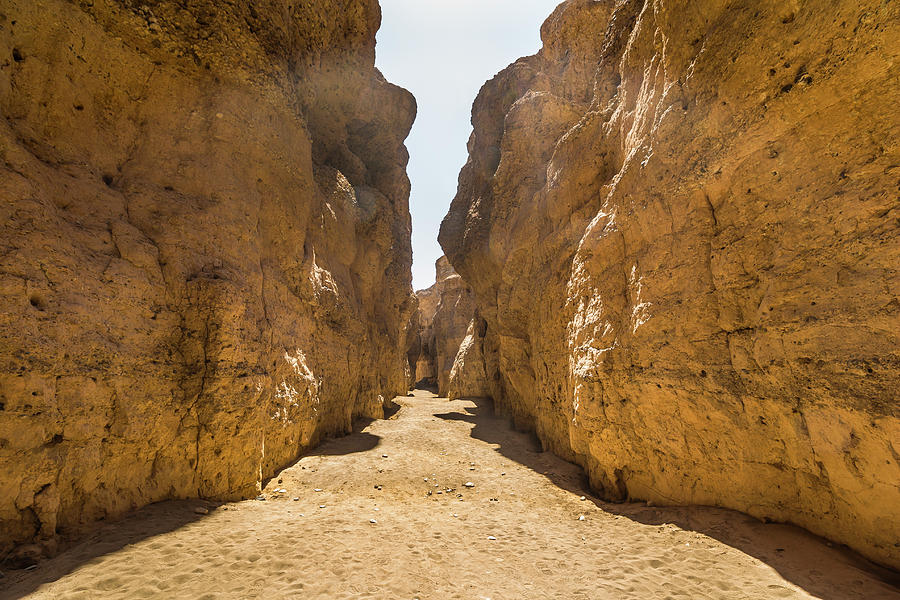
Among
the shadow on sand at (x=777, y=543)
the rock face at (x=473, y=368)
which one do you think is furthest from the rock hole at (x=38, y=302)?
the rock face at (x=473, y=368)

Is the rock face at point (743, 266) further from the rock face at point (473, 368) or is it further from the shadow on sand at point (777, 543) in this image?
the rock face at point (473, 368)

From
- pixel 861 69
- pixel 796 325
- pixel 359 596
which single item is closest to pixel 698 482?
pixel 796 325

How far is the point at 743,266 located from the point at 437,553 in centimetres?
616

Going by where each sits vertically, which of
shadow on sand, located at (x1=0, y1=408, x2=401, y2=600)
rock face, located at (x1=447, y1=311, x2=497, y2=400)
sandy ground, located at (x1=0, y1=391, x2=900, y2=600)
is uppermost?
rock face, located at (x1=447, y1=311, x2=497, y2=400)

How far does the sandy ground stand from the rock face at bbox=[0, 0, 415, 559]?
36.9 inches

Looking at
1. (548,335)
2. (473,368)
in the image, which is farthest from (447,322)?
(548,335)

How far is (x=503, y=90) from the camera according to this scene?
1711 cm

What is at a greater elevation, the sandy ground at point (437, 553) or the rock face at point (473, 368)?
the rock face at point (473, 368)

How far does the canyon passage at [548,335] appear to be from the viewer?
12.8 ft

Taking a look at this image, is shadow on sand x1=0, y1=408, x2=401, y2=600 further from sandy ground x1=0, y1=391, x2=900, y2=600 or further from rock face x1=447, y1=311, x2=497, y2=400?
rock face x1=447, y1=311, x2=497, y2=400

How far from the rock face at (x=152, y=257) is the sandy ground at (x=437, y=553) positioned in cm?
94

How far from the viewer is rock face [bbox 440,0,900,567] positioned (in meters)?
3.74

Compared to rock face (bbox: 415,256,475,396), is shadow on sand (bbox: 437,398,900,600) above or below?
below

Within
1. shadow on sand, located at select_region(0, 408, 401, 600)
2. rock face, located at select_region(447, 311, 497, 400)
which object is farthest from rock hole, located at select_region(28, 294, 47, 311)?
rock face, located at select_region(447, 311, 497, 400)
